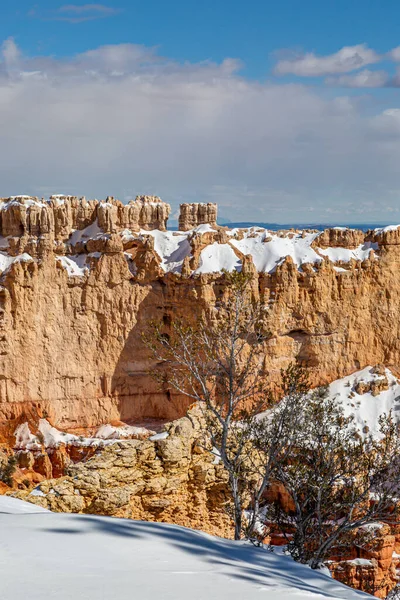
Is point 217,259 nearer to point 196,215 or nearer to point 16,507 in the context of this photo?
point 196,215

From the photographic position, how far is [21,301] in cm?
4300

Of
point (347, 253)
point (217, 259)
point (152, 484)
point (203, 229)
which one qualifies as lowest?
point (152, 484)

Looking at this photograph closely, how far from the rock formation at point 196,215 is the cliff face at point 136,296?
1941 mm

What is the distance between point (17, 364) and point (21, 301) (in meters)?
3.86

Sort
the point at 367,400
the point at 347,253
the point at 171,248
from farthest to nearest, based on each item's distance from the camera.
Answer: the point at 171,248 < the point at 347,253 < the point at 367,400

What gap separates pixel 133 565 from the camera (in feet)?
33.1

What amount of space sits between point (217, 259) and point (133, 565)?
115 feet

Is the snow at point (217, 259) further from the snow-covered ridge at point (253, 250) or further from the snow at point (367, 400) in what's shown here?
the snow at point (367, 400)

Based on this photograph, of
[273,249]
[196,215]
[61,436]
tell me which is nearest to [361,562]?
[61,436]

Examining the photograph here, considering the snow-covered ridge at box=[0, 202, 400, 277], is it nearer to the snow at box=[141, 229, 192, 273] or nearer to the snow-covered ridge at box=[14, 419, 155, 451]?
the snow at box=[141, 229, 192, 273]

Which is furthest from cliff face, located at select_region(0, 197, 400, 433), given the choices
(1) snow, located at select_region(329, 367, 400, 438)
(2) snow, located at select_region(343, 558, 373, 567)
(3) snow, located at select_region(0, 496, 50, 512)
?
(3) snow, located at select_region(0, 496, 50, 512)

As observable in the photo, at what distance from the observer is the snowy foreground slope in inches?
355

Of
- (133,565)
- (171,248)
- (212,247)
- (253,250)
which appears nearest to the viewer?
(133,565)

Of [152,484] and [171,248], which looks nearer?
[152,484]
